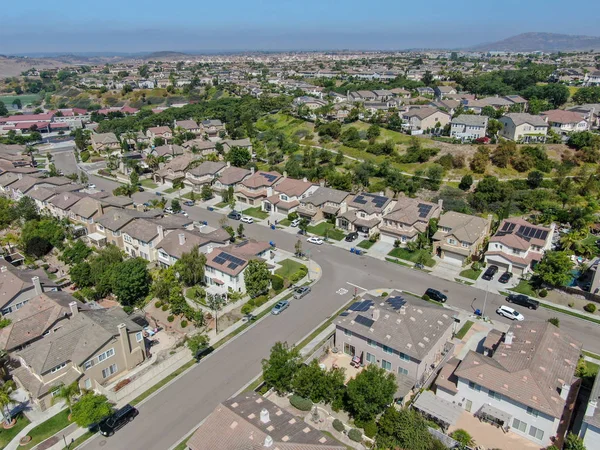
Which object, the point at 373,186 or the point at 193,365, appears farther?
the point at 373,186

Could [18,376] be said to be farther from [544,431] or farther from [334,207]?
[334,207]

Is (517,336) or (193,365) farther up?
(517,336)

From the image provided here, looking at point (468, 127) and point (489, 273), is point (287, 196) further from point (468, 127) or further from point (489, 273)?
point (468, 127)

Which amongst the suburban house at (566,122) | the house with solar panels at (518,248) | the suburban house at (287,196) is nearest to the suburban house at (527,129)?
the suburban house at (566,122)

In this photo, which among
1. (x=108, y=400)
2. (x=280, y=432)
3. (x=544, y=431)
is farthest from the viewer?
(x=108, y=400)

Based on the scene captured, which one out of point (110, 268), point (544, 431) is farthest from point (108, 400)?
point (544, 431)

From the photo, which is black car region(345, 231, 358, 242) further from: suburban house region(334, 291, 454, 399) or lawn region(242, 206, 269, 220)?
suburban house region(334, 291, 454, 399)
